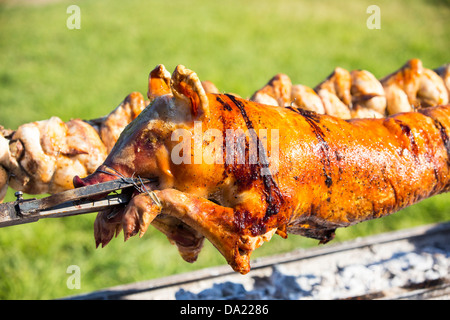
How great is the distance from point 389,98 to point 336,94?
45 cm

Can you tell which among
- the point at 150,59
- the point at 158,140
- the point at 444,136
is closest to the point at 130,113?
the point at 158,140

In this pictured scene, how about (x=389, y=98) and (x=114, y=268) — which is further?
(x=114, y=268)

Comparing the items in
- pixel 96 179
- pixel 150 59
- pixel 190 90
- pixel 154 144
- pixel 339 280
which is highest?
pixel 150 59

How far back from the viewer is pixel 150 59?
11.6m

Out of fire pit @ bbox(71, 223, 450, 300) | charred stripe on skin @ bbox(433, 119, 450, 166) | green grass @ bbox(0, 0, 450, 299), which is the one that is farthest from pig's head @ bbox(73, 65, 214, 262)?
green grass @ bbox(0, 0, 450, 299)

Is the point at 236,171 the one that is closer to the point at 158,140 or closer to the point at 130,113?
the point at 158,140

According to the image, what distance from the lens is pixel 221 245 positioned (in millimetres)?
2627

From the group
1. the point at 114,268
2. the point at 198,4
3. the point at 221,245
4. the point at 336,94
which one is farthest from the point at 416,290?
the point at 198,4

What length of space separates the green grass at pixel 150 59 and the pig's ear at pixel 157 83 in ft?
11.3

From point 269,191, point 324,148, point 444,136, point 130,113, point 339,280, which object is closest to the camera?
point 269,191

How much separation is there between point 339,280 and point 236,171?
80.7 inches

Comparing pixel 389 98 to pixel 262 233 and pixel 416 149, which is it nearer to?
pixel 416 149

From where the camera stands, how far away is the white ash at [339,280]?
4012 mm

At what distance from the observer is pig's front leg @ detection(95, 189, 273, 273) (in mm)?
2436
